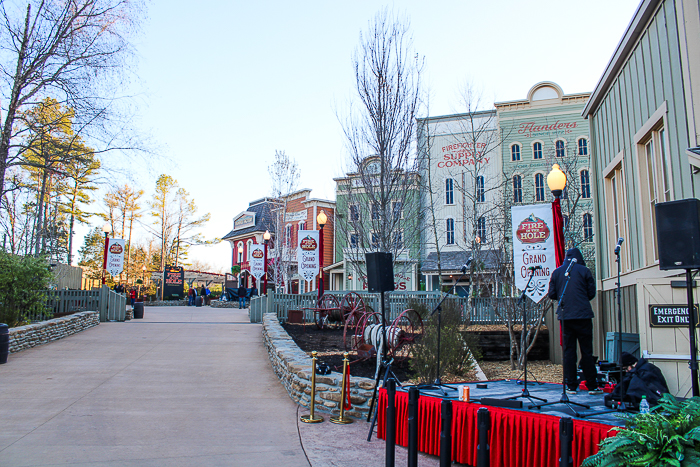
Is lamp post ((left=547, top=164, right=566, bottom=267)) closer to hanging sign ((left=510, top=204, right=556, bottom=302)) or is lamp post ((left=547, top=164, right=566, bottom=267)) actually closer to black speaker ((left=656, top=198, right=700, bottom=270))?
hanging sign ((left=510, top=204, right=556, bottom=302))

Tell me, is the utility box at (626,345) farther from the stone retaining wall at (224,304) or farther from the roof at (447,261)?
the stone retaining wall at (224,304)

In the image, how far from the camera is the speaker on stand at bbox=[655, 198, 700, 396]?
4309mm

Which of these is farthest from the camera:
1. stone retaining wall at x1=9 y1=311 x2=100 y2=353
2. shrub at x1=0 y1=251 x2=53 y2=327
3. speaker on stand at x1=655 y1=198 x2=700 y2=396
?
shrub at x1=0 y1=251 x2=53 y2=327

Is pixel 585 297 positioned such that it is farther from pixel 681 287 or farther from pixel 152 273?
pixel 152 273

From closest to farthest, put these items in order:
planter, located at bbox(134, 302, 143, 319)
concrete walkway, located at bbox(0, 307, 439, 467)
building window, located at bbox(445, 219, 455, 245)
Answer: concrete walkway, located at bbox(0, 307, 439, 467)
planter, located at bbox(134, 302, 143, 319)
building window, located at bbox(445, 219, 455, 245)

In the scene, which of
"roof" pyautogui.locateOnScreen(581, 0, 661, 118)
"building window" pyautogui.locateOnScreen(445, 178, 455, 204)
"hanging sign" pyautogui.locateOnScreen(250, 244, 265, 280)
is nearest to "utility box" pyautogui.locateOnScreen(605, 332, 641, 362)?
"roof" pyautogui.locateOnScreen(581, 0, 661, 118)

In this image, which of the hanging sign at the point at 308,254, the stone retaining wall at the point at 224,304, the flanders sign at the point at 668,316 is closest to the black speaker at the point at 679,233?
the flanders sign at the point at 668,316

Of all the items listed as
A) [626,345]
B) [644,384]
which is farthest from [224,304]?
[644,384]

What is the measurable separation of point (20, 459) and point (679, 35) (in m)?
8.54

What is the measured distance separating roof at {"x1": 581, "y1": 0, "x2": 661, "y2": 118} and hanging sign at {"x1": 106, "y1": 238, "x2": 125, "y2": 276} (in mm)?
19468

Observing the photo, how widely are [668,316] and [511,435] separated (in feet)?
6.65

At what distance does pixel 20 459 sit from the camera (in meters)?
4.86

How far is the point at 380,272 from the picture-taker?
22.8ft

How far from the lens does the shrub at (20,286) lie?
13.8 meters
